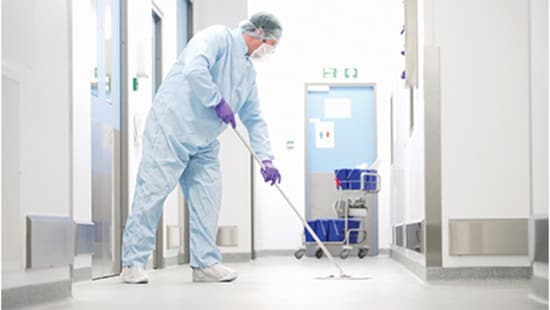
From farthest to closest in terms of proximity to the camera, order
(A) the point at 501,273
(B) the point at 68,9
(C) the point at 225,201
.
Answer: (C) the point at 225,201, (A) the point at 501,273, (B) the point at 68,9

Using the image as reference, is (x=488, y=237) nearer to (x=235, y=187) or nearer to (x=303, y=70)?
(x=235, y=187)

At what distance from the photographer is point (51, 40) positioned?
9.12 ft

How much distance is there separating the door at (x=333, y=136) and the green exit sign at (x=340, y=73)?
0.37 ft

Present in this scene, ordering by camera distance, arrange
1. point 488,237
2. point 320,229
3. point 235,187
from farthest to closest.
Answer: point 320,229
point 235,187
point 488,237

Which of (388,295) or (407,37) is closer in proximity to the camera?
(388,295)

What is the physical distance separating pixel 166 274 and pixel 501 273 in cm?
194

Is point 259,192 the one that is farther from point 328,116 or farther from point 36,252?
point 36,252

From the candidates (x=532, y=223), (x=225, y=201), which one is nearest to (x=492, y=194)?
(x=532, y=223)

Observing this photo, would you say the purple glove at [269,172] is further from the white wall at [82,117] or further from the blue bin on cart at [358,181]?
the blue bin on cart at [358,181]

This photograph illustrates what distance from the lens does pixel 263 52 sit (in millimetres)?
4371

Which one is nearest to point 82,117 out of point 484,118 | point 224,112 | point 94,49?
point 94,49

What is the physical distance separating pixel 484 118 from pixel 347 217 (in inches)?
195

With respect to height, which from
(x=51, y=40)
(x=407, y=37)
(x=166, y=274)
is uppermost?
(x=407, y=37)

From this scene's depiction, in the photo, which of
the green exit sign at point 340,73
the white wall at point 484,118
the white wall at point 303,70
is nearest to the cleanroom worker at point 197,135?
the white wall at point 484,118
